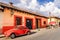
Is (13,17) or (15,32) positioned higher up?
(13,17)

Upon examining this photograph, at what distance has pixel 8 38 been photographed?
19.0 meters

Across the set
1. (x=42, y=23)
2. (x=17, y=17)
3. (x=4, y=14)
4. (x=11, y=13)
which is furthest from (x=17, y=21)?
(x=42, y=23)

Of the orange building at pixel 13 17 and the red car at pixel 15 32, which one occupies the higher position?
the orange building at pixel 13 17

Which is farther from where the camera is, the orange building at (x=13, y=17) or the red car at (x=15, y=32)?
the orange building at (x=13, y=17)

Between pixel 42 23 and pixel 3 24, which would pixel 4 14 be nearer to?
pixel 3 24

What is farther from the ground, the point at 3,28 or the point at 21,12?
the point at 21,12

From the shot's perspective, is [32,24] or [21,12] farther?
[32,24]

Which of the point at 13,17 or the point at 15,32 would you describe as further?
the point at 13,17

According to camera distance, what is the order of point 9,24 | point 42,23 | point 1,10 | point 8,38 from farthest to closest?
point 42,23, point 9,24, point 1,10, point 8,38

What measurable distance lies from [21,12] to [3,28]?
781 cm

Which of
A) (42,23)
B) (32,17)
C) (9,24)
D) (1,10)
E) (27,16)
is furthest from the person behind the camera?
(42,23)

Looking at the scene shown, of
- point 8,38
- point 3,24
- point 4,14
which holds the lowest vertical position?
point 8,38

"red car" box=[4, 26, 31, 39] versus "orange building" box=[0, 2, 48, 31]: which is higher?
"orange building" box=[0, 2, 48, 31]

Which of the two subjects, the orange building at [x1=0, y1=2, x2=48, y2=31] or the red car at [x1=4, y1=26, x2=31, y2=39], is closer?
the red car at [x1=4, y1=26, x2=31, y2=39]
